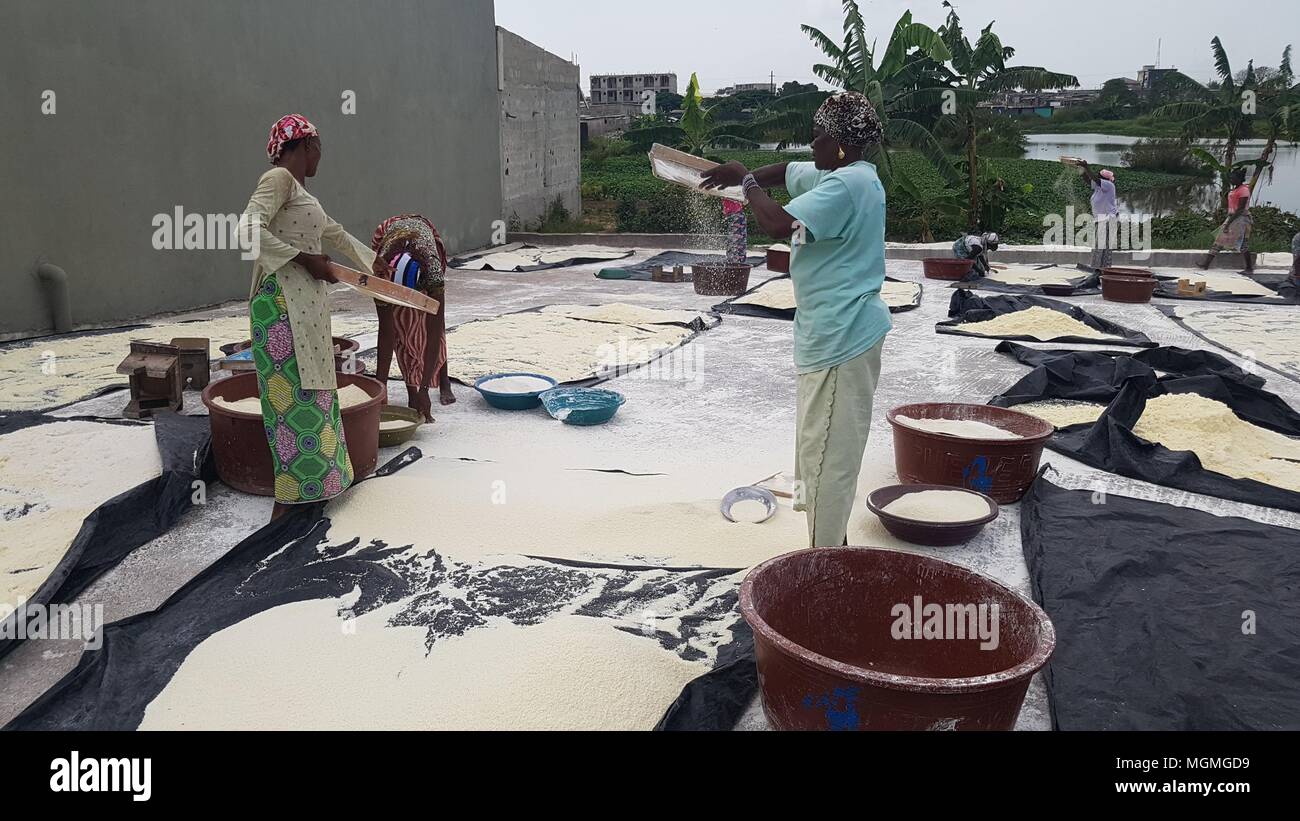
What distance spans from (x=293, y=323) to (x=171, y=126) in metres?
5.68

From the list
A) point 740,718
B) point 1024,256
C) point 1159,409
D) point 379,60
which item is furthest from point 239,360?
point 1024,256

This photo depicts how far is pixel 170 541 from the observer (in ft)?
10.1

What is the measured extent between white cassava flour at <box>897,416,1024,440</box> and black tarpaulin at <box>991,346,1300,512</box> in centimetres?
60

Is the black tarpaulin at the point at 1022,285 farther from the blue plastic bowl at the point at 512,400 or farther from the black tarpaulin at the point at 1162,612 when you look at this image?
the black tarpaulin at the point at 1162,612

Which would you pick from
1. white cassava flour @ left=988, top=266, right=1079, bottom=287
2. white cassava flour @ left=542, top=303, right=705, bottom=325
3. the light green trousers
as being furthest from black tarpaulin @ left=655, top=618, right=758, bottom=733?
white cassava flour @ left=988, top=266, right=1079, bottom=287

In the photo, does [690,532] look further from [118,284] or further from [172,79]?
[172,79]

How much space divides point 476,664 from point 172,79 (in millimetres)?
7098

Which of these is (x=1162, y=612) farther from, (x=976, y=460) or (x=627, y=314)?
(x=627, y=314)

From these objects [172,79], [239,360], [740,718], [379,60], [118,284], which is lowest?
[740,718]

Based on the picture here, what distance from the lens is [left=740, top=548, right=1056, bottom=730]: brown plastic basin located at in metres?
1.74

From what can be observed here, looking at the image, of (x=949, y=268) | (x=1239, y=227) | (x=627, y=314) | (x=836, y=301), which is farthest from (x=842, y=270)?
(x=1239, y=227)

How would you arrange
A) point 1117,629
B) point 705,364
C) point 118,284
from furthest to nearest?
point 118,284
point 705,364
point 1117,629

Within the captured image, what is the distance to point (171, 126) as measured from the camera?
24.4 feet

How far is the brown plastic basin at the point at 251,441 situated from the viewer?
338cm
